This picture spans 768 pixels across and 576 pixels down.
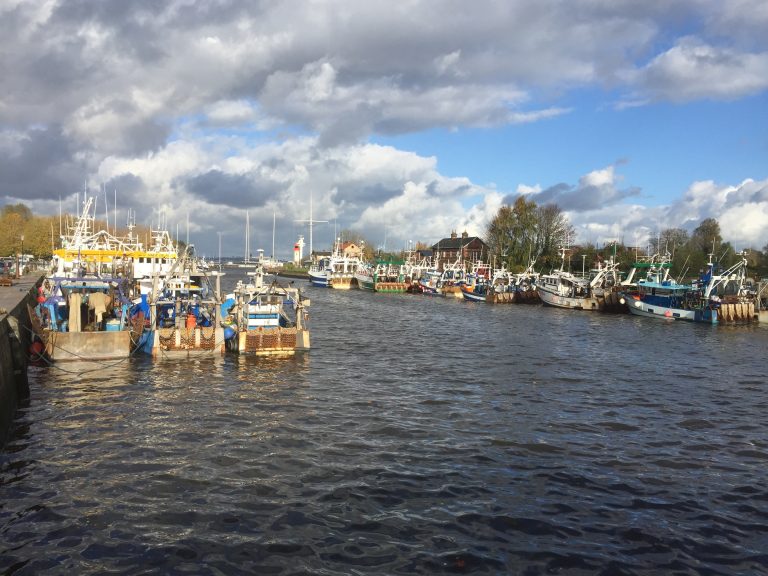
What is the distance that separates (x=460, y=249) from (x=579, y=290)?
76.7 metres

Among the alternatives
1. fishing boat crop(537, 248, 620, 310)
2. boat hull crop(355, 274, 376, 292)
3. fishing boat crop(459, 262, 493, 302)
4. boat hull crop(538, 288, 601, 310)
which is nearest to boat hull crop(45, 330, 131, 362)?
boat hull crop(538, 288, 601, 310)

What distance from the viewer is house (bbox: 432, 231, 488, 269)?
535 ft

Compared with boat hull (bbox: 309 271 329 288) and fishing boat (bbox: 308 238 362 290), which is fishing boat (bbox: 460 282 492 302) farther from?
boat hull (bbox: 309 271 329 288)

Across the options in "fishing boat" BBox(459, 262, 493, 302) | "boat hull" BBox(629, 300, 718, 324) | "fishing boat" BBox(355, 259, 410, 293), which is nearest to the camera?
"boat hull" BBox(629, 300, 718, 324)

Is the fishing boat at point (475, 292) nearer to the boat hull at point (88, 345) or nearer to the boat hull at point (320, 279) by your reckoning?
the boat hull at point (320, 279)

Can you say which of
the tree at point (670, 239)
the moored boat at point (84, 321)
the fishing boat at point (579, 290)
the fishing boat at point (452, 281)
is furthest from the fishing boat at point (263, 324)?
the tree at point (670, 239)

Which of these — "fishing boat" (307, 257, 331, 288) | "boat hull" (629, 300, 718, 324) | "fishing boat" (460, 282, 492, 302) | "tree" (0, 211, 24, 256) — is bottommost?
"boat hull" (629, 300, 718, 324)

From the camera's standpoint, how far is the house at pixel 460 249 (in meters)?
163

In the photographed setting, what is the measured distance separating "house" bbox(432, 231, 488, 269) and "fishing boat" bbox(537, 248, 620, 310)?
72406 mm

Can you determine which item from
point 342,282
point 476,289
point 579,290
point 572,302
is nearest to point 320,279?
Result: point 342,282

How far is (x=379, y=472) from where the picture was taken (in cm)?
1510

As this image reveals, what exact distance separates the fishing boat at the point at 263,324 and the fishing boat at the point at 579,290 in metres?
54.4

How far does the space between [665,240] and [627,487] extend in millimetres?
131524

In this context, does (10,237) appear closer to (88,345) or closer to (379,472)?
(88,345)
